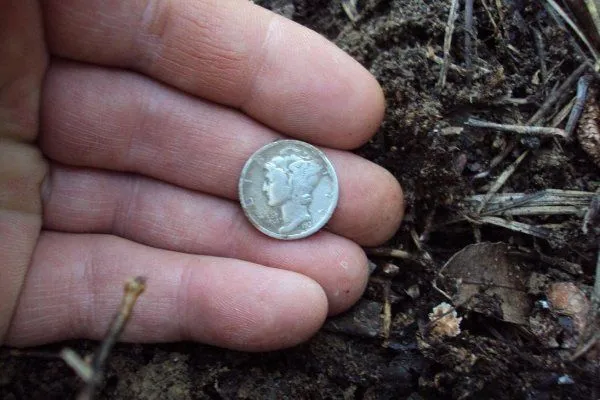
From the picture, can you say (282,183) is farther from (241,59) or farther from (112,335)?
(112,335)

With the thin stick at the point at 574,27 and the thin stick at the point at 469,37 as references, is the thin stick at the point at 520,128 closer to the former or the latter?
the thin stick at the point at 469,37

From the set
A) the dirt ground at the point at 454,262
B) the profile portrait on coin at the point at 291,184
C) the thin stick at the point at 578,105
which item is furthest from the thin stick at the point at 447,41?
the profile portrait on coin at the point at 291,184

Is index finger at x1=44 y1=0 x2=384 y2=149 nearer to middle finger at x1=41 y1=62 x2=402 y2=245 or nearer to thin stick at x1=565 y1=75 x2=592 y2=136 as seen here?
middle finger at x1=41 y1=62 x2=402 y2=245

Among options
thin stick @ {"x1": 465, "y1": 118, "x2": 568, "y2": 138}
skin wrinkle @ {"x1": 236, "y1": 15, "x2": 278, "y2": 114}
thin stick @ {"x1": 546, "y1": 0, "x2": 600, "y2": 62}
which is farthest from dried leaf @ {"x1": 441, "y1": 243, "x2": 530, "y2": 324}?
skin wrinkle @ {"x1": 236, "y1": 15, "x2": 278, "y2": 114}

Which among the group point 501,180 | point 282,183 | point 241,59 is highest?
point 241,59

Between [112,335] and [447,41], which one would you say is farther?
[447,41]

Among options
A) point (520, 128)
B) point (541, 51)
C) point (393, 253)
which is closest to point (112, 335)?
point (393, 253)
